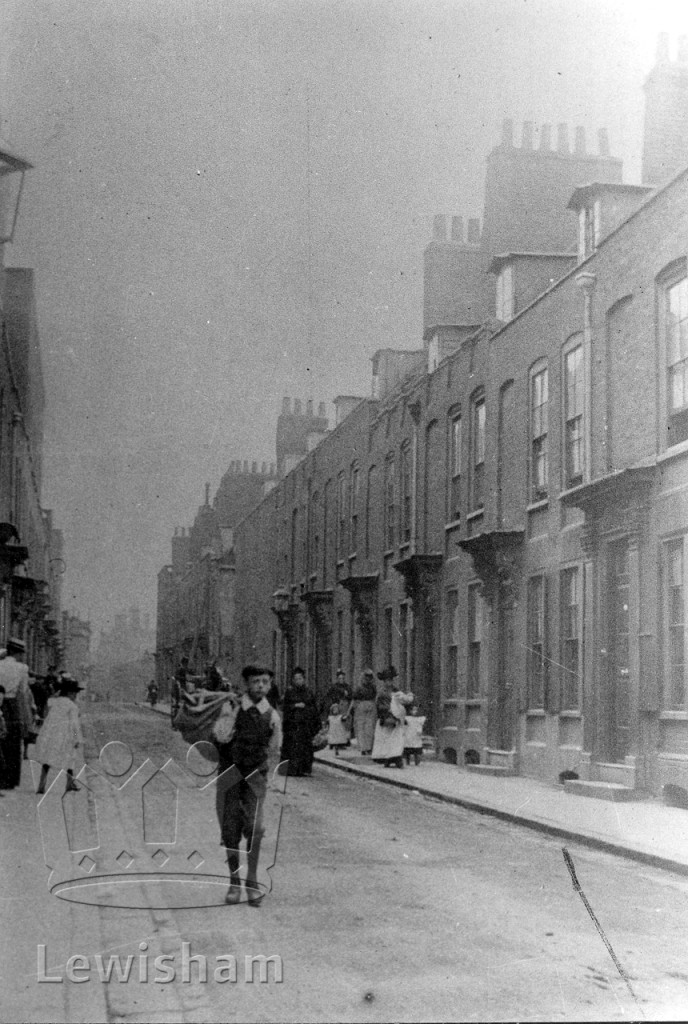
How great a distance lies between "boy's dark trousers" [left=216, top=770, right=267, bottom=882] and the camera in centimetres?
755

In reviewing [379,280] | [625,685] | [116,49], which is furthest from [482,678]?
[116,49]

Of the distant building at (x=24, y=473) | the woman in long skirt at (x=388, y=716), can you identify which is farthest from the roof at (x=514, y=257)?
the distant building at (x=24, y=473)

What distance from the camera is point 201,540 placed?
9281mm

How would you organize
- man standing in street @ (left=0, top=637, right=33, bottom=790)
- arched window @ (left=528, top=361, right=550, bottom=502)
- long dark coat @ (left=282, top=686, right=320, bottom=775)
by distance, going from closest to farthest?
long dark coat @ (left=282, top=686, right=320, bottom=775) → man standing in street @ (left=0, top=637, right=33, bottom=790) → arched window @ (left=528, top=361, right=550, bottom=502)

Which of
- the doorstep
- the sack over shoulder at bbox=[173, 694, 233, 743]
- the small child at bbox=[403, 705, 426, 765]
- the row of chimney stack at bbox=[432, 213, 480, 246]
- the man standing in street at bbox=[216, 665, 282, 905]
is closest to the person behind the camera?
the man standing in street at bbox=[216, 665, 282, 905]

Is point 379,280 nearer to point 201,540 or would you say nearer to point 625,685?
point 201,540

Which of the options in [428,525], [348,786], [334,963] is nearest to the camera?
[334,963]

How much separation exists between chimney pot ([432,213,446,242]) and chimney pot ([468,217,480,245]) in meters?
0.57

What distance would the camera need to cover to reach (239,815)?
755cm

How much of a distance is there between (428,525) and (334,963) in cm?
464

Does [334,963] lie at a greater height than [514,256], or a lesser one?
lesser

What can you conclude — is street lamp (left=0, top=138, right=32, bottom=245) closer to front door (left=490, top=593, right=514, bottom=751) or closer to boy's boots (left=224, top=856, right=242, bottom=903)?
boy's boots (left=224, top=856, right=242, bottom=903)

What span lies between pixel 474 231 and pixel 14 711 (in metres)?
7.29

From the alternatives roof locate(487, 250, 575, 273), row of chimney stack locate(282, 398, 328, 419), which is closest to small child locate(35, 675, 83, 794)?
row of chimney stack locate(282, 398, 328, 419)
